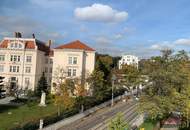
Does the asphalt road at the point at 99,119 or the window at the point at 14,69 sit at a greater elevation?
the window at the point at 14,69

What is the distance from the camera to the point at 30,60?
72.4m

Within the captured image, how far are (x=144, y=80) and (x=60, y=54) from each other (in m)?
30.9

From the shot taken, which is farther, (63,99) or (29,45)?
(29,45)

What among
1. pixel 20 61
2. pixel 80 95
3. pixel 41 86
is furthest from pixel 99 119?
pixel 20 61

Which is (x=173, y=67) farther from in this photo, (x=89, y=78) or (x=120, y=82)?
(x=120, y=82)

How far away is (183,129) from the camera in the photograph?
133 feet

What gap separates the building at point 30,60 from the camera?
234 ft

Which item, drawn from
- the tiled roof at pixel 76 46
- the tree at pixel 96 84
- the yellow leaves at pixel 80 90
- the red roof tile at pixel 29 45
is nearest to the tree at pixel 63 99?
the yellow leaves at pixel 80 90

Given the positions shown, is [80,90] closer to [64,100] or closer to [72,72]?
[64,100]

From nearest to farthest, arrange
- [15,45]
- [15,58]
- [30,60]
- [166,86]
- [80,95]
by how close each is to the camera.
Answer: [166,86], [80,95], [15,45], [30,60], [15,58]

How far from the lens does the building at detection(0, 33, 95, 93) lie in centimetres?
7125

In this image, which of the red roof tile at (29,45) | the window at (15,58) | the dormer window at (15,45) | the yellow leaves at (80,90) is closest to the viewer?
the yellow leaves at (80,90)

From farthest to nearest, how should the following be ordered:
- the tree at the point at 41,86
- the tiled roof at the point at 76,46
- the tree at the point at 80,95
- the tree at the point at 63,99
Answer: the tiled roof at the point at 76,46 < the tree at the point at 41,86 < the tree at the point at 80,95 < the tree at the point at 63,99

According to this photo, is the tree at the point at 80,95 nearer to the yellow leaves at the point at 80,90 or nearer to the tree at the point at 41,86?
the yellow leaves at the point at 80,90
